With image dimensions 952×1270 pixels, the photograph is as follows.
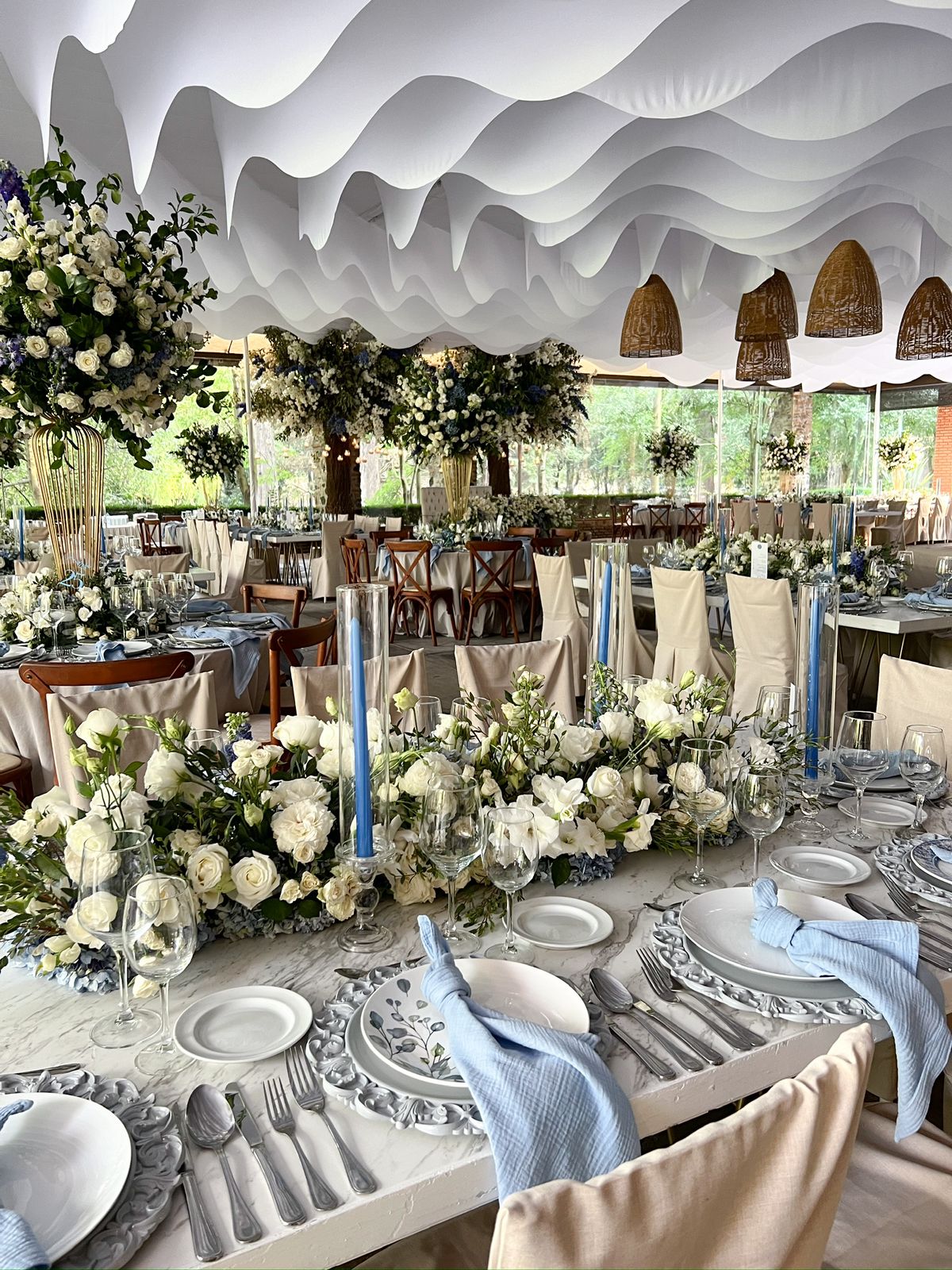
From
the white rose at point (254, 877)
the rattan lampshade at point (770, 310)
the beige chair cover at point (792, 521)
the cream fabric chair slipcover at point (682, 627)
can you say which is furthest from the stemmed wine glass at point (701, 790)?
the beige chair cover at point (792, 521)

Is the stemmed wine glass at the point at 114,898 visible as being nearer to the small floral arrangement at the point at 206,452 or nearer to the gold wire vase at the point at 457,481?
the gold wire vase at the point at 457,481

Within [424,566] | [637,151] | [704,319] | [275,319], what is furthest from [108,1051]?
[704,319]

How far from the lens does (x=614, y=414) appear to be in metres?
17.0

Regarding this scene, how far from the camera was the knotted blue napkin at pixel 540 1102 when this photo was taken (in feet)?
3.17

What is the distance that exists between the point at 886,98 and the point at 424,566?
17.5 ft

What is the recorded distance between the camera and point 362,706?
1.31 metres

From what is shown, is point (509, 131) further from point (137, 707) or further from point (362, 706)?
point (362, 706)

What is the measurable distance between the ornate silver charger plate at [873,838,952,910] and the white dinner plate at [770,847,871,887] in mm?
35

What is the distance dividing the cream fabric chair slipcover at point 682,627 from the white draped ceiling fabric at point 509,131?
6.37 ft

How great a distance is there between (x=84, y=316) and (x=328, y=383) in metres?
7.14

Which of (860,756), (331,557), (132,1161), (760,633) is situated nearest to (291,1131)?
(132,1161)

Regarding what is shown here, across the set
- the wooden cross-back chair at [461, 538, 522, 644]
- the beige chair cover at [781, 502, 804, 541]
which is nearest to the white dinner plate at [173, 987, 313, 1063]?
the wooden cross-back chair at [461, 538, 522, 644]

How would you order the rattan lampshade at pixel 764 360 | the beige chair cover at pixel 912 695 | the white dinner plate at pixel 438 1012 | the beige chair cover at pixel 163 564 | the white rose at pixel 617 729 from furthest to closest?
the beige chair cover at pixel 163 564, the rattan lampshade at pixel 764 360, the beige chair cover at pixel 912 695, the white rose at pixel 617 729, the white dinner plate at pixel 438 1012

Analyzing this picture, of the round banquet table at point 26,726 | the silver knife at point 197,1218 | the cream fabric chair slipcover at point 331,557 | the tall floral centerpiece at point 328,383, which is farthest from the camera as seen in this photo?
the tall floral centerpiece at point 328,383
